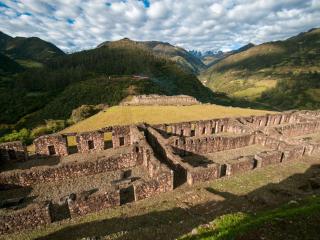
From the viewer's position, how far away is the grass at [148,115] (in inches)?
1794

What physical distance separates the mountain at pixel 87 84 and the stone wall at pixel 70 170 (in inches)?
2705

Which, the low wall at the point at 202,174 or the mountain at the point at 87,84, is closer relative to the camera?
the low wall at the point at 202,174

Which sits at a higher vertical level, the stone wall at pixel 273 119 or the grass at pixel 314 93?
the stone wall at pixel 273 119

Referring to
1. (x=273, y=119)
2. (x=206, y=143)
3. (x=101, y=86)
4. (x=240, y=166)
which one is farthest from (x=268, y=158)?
(x=101, y=86)

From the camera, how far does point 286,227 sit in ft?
36.6

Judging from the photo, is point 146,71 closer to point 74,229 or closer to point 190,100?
point 190,100

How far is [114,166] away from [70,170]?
431 centimetres

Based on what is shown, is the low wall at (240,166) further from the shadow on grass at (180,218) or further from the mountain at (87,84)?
the mountain at (87,84)

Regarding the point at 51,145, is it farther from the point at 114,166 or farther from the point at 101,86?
the point at 101,86

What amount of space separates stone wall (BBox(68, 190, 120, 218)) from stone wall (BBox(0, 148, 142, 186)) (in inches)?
259

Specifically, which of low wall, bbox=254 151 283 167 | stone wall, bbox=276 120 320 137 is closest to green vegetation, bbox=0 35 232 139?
stone wall, bbox=276 120 320 137

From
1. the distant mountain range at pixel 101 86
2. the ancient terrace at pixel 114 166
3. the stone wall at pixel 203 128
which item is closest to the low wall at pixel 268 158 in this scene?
the ancient terrace at pixel 114 166

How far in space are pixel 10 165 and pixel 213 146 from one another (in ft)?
81.8

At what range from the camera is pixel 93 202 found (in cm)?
1619
